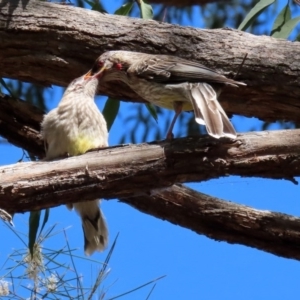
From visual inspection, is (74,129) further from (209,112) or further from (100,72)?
(209,112)

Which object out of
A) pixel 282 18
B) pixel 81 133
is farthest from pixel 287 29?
pixel 81 133

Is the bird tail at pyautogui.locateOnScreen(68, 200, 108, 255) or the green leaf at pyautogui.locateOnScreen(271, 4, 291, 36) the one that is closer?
the bird tail at pyautogui.locateOnScreen(68, 200, 108, 255)

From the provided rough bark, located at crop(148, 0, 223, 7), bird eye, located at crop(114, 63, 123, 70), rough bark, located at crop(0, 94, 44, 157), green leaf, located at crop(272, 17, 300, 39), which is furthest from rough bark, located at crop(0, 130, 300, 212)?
rough bark, located at crop(148, 0, 223, 7)

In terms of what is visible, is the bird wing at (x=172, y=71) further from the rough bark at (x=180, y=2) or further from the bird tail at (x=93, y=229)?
the rough bark at (x=180, y=2)

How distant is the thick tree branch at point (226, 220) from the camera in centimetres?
255

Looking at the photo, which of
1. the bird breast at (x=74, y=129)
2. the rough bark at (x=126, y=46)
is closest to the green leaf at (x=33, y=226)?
the bird breast at (x=74, y=129)

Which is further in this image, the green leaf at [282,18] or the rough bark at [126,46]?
the green leaf at [282,18]

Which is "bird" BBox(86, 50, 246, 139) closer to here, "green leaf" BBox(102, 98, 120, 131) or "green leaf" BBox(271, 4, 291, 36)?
"green leaf" BBox(102, 98, 120, 131)

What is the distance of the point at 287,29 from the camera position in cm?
305

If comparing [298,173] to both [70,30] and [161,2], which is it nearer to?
[70,30]

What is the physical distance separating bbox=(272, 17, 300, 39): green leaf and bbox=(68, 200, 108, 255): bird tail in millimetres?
900

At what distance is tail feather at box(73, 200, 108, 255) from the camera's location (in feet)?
9.40

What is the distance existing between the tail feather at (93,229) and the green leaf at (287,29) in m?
0.90

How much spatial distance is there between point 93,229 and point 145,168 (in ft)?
2.25
